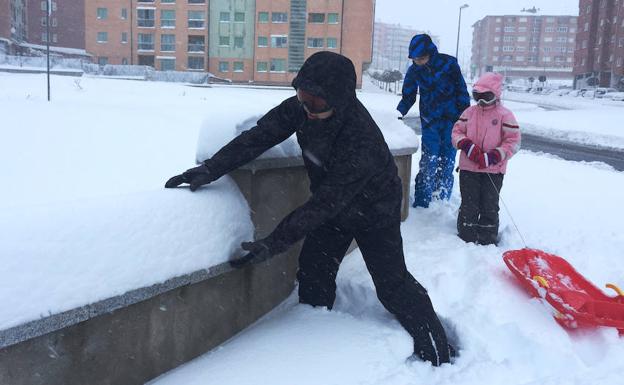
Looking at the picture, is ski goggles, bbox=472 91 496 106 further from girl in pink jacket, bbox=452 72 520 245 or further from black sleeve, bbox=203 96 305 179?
black sleeve, bbox=203 96 305 179

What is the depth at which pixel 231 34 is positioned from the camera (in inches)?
2112

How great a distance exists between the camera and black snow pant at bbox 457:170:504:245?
4.62m

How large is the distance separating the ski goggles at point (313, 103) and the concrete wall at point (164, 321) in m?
0.56

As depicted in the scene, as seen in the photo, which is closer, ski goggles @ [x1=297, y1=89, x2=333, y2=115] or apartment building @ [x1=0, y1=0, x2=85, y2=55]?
ski goggles @ [x1=297, y1=89, x2=333, y2=115]

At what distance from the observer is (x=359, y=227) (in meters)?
3.16

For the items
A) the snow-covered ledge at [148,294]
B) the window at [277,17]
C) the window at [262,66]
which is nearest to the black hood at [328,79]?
the snow-covered ledge at [148,294]

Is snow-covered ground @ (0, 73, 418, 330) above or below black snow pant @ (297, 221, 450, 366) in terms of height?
above

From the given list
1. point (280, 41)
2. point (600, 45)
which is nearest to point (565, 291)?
point (280, 41)

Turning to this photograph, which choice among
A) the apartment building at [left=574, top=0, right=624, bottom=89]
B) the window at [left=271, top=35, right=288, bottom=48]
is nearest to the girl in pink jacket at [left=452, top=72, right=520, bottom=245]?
the window at [left=271, top=35, right=288, bottom=48]

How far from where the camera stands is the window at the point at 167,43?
54281mm

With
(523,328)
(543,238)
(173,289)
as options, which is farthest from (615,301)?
(173,289)

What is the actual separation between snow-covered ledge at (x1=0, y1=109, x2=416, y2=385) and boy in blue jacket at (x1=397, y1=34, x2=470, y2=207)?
2041mm

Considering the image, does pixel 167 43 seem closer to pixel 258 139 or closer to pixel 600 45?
pixel 600 45

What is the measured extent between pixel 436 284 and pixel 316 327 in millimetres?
948
